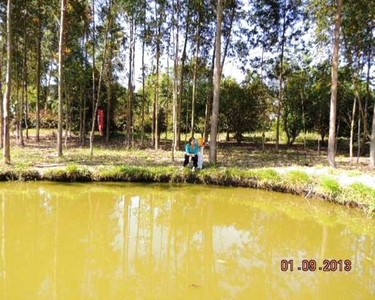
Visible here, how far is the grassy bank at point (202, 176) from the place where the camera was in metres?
10.0

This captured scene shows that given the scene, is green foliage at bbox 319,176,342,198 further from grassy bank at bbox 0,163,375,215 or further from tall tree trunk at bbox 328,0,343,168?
tall tree trunk at bbox 328,0,343,168

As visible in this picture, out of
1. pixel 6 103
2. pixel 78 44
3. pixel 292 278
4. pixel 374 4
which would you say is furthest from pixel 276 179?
pixel 78 44

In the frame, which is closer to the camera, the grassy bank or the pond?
the pond

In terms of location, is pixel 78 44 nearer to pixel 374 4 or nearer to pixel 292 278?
pixel 374 4

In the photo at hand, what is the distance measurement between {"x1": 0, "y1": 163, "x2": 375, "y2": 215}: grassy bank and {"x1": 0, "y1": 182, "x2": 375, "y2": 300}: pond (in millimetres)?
401

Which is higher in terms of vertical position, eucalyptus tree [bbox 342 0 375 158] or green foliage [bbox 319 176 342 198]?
eucalyptus tree [bbox 342 0 375 158]

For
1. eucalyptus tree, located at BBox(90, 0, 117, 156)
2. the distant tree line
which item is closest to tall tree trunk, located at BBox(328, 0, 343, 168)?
the distant tree line

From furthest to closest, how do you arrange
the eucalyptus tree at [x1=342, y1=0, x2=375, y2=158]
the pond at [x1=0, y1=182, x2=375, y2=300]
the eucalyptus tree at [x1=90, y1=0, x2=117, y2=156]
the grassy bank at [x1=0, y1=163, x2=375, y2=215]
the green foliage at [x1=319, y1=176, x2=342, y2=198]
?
the eucalyptus tree at [x1=90, y1=0, x2=117, y2=156] < the eucalyptus tree at [x1=342, y1=0, x2=375, y2=158] < the grassy bank at [x1=0, y1=163, x2=375, y2=215] < the green foliage at [x1=319, y1=176, x2=342, y2=198] < the pond at [x1=0, y1=182, x2=375, y2=300]

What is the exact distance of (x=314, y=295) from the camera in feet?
15.1

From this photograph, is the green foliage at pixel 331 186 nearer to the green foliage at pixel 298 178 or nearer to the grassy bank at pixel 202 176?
the grassy bank at pixel 202 176

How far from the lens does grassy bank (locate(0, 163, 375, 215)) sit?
10.0 metres

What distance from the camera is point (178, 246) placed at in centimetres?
641

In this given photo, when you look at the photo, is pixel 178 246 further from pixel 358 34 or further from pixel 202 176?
pixel 358 34

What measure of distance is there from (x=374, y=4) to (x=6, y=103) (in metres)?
13.0
